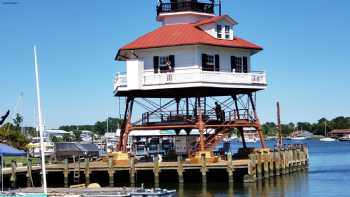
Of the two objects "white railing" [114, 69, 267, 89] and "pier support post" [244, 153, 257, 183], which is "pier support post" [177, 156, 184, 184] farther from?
"white railing" [114, 69, 267, 89]

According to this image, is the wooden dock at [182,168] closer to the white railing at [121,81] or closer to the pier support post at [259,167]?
the pier support post at [259,167]

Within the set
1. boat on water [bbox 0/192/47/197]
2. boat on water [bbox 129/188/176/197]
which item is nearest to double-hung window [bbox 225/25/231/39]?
boat on water [bbox 129/188/176/197]

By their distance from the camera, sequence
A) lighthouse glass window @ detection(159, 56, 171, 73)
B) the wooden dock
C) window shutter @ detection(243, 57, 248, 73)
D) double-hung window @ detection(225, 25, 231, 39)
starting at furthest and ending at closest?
window shutter @ detection(243, 57, 248, 73)
double-hung window @ detection(225, 25, 231, 39)
lighthouse glass window @ detection(159, 56, 171, 73)
the wooden dock

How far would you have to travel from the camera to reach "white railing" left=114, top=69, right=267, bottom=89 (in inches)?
2013

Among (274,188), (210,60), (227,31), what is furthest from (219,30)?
(274,188)

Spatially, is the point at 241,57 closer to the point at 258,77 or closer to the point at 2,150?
the point at 258,77

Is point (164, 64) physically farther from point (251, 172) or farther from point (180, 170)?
point (251, 172)

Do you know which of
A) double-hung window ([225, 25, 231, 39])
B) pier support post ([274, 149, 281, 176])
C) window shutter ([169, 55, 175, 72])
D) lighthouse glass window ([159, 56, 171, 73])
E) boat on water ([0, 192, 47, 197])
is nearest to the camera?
boat on water ([0, 192, 47, 197])

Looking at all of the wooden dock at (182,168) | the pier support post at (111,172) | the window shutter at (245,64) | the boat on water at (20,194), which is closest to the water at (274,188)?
the wooden dock at (182,168)

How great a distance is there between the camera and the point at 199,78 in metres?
50.9

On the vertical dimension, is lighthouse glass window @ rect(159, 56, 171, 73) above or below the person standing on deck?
above

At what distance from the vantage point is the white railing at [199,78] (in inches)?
2013

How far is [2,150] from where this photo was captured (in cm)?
4103

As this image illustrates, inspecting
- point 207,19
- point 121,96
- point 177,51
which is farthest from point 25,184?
point 207,19
